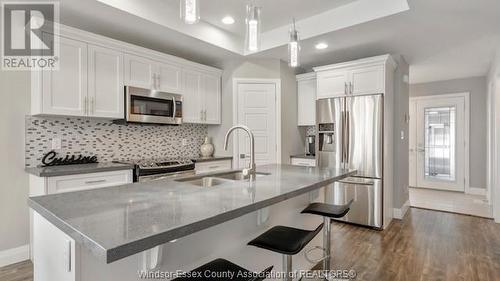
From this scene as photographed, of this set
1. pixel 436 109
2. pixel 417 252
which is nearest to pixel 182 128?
pixel 417 252

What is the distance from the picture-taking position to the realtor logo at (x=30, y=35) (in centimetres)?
251

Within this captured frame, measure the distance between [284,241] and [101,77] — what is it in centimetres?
263

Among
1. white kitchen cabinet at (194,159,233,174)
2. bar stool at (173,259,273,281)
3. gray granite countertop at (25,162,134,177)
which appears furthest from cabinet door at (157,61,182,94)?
bar stool at (173,259,273,281)

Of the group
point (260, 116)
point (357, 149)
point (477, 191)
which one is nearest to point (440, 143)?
point (477, 191)

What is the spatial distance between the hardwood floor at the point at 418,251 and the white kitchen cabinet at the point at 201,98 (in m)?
2.40

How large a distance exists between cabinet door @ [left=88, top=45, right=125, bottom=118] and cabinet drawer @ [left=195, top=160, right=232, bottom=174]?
1.19 metres

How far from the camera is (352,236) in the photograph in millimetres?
3281

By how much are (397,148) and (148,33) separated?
12.5ft

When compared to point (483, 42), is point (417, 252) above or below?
below

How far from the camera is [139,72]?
3227 mm

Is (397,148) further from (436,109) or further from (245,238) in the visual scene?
(245,238)

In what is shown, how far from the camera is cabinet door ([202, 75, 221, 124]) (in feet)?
13.3

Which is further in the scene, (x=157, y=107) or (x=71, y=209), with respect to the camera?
(x=157, y=107)

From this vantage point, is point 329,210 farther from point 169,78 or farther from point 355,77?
point 169,78
